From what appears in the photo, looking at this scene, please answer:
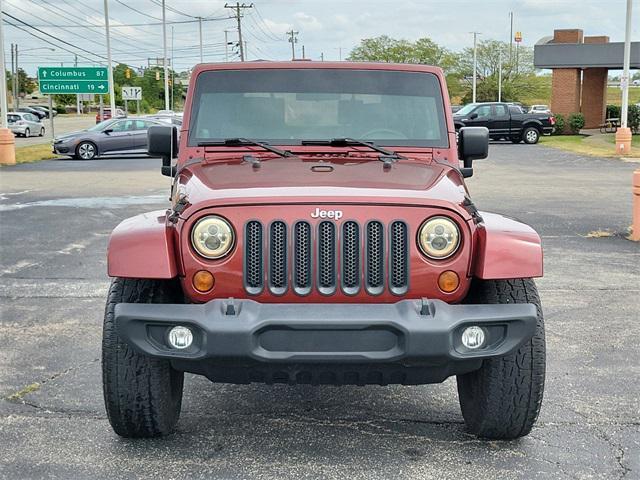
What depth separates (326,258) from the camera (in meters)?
3.82

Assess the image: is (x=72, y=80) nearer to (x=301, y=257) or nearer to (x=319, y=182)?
(x=319, y=182)

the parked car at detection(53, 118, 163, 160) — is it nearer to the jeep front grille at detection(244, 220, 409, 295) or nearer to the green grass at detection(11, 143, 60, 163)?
the green grass at detection(11, 143, 60, 163)

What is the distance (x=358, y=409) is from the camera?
4844mm

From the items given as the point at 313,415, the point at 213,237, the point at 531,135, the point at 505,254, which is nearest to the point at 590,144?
the point at 531,135

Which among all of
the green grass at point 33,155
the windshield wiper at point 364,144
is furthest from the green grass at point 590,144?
the windshield wiper at point 364,144

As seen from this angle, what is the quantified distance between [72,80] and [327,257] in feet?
113

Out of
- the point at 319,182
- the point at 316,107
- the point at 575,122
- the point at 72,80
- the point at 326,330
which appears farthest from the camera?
the point at 575,122

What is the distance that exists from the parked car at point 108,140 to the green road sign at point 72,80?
7601 mm

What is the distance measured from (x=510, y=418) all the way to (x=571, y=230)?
8.21m

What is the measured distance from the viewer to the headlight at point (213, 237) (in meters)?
3.84

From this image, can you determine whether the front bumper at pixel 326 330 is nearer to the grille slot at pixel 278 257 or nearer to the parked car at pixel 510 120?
the grille slot at pixel 278 257

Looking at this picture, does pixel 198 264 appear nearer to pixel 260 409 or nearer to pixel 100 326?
pixel 260 409

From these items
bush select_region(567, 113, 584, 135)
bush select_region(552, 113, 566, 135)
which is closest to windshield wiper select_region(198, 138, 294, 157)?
bush select_region(552, 113, 566, 135)

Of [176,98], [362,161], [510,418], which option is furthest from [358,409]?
[176,98]
